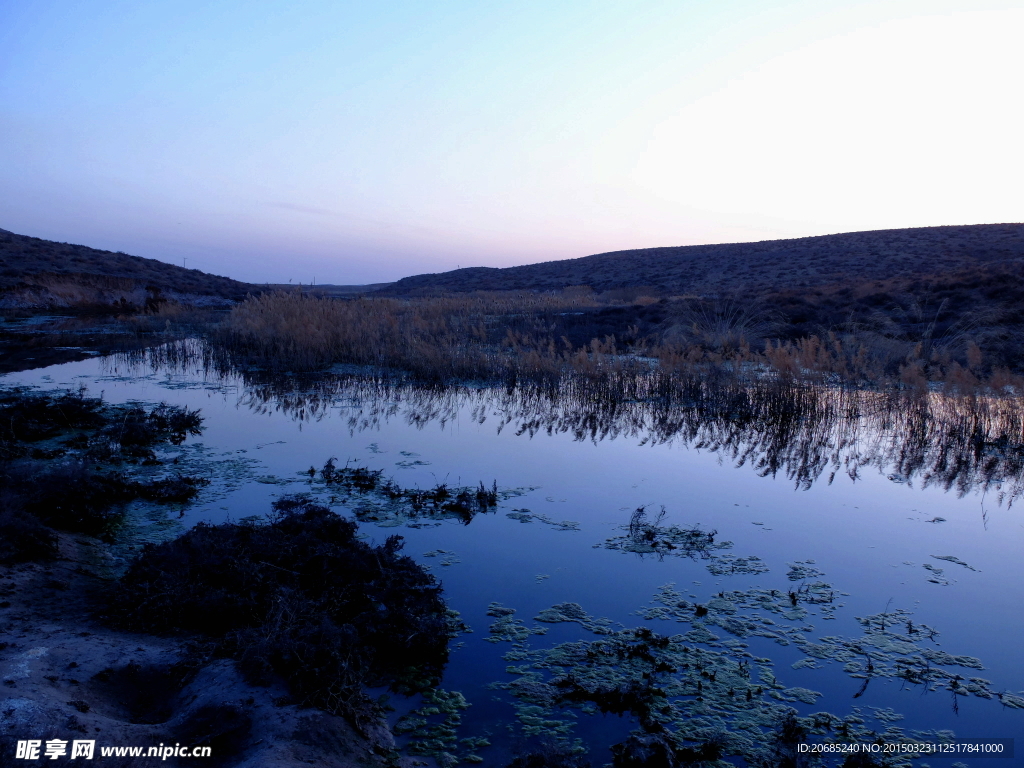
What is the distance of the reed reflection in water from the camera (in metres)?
7.38

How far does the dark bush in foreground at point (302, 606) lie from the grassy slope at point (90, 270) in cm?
3065

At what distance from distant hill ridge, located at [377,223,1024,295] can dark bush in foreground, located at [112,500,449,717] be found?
84.5 feet

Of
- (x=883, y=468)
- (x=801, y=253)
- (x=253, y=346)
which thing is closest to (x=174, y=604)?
(x=883, y=468)

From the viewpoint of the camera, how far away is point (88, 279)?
104 ft

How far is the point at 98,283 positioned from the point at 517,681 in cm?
3524

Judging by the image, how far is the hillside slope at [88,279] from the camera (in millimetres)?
28859

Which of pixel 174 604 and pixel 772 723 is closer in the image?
pixel 772 723

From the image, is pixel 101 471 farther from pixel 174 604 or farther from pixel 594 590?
pixel 594 590

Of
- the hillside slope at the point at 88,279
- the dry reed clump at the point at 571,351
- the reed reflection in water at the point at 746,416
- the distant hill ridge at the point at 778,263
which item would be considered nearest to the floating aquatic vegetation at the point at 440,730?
the reed reflection in water at the point at 746,416

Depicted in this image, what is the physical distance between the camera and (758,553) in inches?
195

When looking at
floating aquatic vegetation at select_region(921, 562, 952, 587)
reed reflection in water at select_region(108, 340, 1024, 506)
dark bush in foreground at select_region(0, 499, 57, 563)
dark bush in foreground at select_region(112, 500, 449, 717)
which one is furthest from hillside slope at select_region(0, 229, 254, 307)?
floating aquatic vegetation at select_region(921, 562, 952, 587)

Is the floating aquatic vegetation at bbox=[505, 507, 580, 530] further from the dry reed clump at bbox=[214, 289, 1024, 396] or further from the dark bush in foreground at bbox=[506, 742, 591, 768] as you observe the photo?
the dry reed clump at bbox=[214, 289, 1024, 396]

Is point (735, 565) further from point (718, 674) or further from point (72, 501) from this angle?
point (72, 501)

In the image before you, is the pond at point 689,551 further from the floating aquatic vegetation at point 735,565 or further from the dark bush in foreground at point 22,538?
the dark bush in foreground at point 22,538
